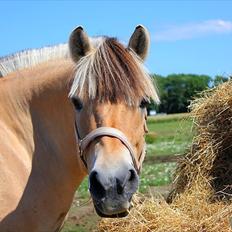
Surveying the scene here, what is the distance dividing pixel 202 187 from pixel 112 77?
318cm

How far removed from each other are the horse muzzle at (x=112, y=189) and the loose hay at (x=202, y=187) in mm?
2187

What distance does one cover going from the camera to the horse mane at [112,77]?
126 inches

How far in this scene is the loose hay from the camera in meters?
5.14

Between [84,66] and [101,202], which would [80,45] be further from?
[101,202]

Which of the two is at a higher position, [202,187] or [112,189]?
[112,189]

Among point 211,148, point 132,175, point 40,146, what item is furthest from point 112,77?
point 211,148

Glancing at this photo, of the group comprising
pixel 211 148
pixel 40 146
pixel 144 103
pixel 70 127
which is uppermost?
pixel 144 103

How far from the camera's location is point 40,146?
12.6ft

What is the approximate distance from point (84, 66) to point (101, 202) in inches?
40.6

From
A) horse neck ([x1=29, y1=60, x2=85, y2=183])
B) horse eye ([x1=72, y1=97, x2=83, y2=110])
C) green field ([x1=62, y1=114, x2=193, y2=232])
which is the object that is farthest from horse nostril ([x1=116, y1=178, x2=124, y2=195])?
green field ([x1=62, y1=114, x2=193, y2=232])

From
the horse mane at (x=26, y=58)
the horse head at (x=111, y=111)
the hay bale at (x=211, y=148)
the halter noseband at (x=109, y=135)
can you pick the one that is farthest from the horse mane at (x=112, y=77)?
the hay bale at (x=211, y=148)

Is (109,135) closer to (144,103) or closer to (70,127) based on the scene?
(144,103)

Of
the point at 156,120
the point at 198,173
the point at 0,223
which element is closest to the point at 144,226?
the point at 198,173

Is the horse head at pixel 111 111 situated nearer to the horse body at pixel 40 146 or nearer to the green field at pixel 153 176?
the horse body at pixel 40 146
